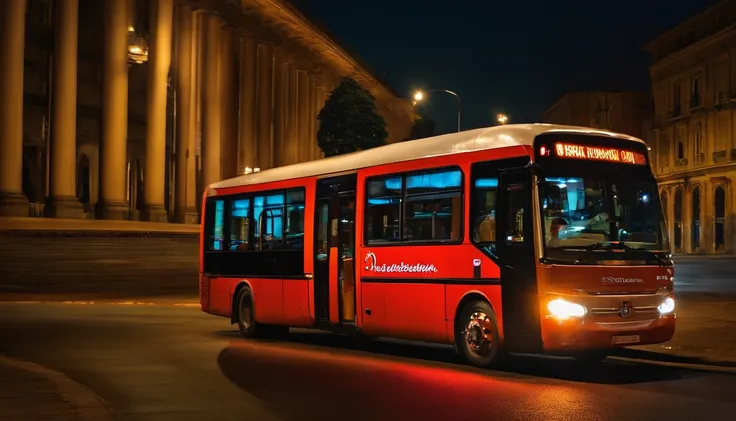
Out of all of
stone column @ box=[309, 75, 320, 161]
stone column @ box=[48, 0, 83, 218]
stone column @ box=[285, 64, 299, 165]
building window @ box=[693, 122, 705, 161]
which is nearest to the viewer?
stone column @ box=[48, 0, 83, 218]

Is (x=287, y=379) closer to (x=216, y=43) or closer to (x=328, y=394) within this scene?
(x=328, y=394)

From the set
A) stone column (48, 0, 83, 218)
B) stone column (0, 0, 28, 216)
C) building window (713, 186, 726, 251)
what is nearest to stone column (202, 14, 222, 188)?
stone column (48, 0, 83, 218)

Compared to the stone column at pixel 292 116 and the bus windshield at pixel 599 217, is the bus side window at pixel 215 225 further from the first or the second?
the stone column at pixel 292 116

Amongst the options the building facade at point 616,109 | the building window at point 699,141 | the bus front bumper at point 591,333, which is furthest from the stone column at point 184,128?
the building facade at point 616,109

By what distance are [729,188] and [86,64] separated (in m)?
46.3

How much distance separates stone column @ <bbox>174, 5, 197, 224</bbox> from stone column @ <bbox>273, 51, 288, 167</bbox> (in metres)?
13.3

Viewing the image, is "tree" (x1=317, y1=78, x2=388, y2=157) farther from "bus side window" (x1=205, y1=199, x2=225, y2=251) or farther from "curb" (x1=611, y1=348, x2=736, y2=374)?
"curb" (x1=611, y1=348, x2=736, y2=374)

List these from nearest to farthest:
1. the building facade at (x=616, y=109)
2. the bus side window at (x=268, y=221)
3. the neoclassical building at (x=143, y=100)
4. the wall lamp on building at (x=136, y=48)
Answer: the bus side window at (x=268, y=221) → the neoclassical building at (x=143, y=100) → the wall lamp on building at (x=136, y=48) → the building facade at (x=616, y=109)

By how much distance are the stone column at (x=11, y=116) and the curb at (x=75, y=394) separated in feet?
73.2

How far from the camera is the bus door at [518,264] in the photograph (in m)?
12.2

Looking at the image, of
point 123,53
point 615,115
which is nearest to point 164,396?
point 123,53

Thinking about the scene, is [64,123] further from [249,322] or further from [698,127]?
[698,127]

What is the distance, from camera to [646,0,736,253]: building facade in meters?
69.4

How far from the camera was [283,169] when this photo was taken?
18.3 metres
